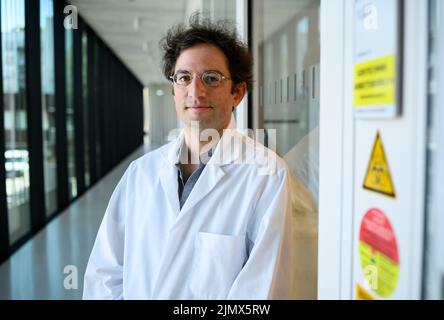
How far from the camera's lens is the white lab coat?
0.97m

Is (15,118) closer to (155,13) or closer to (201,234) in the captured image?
(155,13)

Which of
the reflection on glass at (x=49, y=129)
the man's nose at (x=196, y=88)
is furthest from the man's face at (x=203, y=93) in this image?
the reflection on glass at (x=49, y=129)

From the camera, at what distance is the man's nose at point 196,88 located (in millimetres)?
1027

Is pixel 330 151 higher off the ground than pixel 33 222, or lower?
higher

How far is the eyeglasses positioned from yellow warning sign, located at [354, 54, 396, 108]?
432 millimetres

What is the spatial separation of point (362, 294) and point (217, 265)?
0.36m

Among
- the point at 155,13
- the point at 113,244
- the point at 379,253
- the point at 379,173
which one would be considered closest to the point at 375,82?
the point at 379,173

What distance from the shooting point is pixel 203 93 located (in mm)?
1036

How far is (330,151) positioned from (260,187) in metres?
0.24

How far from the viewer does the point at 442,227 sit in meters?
0.57

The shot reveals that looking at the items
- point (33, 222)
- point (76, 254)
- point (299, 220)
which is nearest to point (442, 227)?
point (299, 220)

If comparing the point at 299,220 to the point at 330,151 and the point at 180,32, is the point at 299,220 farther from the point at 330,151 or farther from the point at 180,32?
the point at 180,32

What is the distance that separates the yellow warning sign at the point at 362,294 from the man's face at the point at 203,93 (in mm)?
541

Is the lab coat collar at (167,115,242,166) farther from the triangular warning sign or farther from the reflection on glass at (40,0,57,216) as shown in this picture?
the reflection on glass at (40,0,57,216)
